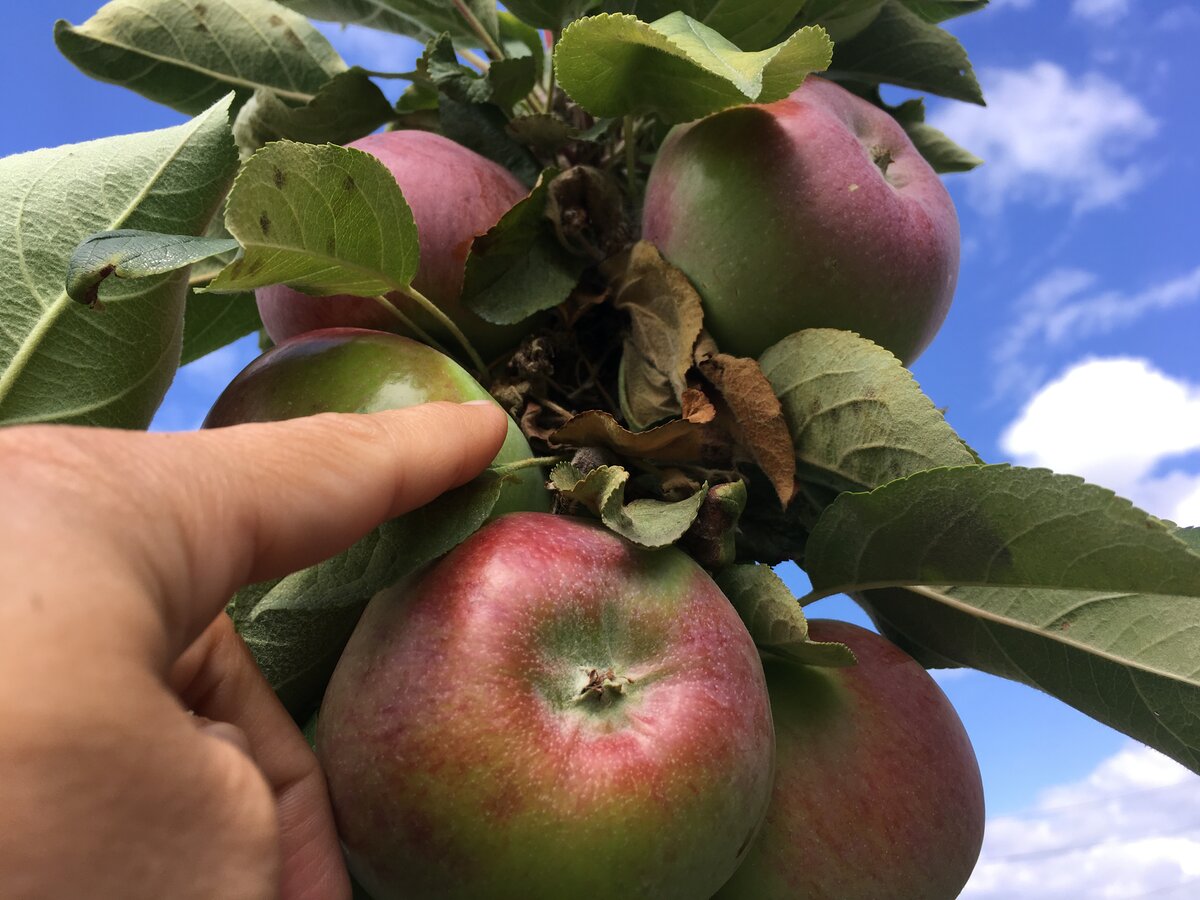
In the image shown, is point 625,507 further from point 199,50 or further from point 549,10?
point 199,50

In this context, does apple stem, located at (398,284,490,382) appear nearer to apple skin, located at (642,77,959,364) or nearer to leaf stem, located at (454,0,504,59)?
apple skin, located at (642,77,959,364)

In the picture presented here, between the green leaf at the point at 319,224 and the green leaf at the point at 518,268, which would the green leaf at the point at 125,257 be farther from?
the green leaf at the point at 518,268

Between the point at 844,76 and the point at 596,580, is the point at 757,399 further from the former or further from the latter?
the point at 844,76

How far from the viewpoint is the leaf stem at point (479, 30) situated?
34.4 inches

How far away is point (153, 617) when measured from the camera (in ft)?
1.15

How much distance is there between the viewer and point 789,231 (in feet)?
2.11

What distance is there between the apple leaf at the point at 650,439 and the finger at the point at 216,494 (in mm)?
103

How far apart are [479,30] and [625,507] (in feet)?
1.68

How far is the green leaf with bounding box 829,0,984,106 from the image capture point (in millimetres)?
880

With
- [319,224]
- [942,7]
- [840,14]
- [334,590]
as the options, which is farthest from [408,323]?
[942,7]

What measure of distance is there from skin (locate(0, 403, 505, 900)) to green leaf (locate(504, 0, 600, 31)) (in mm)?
454

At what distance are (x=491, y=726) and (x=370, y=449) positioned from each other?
0.14 m

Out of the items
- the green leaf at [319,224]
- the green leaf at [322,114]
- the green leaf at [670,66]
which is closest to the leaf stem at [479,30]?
the green leaf at [322,114]

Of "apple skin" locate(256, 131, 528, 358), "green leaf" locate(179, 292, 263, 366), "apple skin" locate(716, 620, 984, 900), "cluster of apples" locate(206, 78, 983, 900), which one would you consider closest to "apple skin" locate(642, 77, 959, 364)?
"cluster of apples" locate(206, 78, 983, 900)
